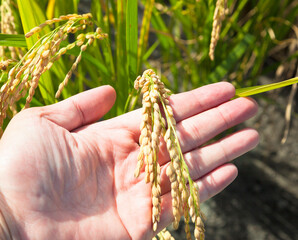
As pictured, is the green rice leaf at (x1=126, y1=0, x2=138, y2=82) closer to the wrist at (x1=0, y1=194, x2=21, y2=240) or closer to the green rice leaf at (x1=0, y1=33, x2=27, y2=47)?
the green rice leaf at (x1=0, y1=33, x2=27, y2=47)

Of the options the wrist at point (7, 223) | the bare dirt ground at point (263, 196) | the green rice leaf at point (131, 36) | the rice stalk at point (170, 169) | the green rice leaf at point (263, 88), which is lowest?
the bare dirt ground at point (263, 196)

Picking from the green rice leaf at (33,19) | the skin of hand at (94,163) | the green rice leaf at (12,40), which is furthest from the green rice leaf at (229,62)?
the green rice leaf at (12,40)

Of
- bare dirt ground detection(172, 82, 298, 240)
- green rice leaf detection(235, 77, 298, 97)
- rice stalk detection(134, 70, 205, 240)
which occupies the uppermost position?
green rice leaf detection(235, 77, 298, 97)

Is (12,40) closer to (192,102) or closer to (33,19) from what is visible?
(33,19)

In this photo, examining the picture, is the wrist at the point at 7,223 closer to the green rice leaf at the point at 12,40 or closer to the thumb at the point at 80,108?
the thumb at the point at 80,108

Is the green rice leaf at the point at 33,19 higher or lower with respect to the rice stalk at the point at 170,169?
higher

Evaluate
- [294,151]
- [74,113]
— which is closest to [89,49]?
[74,113]

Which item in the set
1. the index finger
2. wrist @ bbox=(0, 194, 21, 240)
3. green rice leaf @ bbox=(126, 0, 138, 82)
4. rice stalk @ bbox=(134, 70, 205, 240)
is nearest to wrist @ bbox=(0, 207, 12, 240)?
wrist @ bbox=(0, 194, 21, 240)

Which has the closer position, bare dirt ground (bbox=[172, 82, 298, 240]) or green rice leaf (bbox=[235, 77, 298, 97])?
green rice leaf (bbox=[235, 77, 298, 97])
